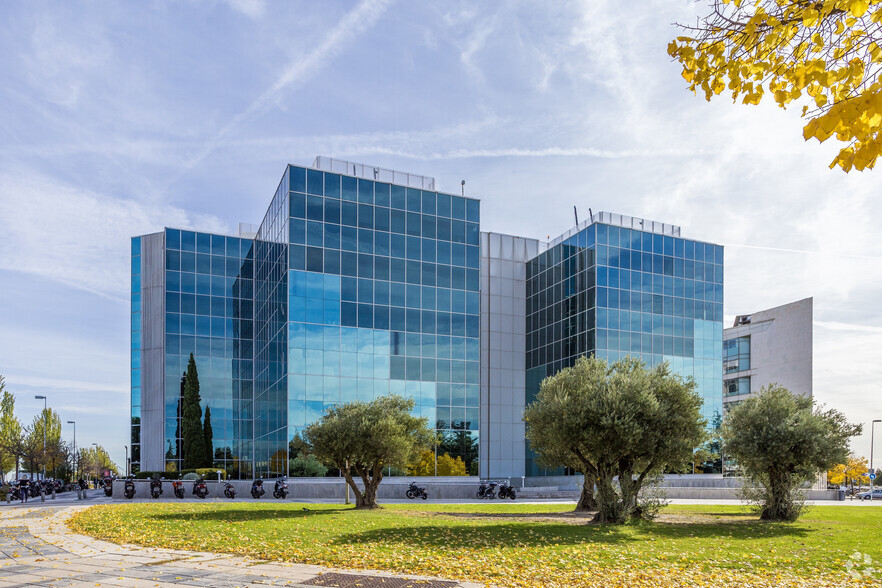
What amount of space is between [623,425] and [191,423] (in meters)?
40.8

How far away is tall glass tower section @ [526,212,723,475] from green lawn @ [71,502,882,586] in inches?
1188

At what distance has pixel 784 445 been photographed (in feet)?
74.9

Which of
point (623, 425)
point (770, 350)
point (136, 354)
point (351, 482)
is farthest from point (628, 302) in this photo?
point (770, 350)

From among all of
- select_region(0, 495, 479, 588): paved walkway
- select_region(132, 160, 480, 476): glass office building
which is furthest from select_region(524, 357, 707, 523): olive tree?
select_region(132, 160, 480, 476): glass office building

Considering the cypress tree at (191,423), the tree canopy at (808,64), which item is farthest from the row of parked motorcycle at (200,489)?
the tree canopy at (808,64)

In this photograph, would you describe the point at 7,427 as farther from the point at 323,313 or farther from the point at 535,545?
the point at 535,545

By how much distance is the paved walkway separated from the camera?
1016cm

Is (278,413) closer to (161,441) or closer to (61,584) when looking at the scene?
(161,441)

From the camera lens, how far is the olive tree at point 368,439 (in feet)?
87.8

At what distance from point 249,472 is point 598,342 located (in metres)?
27.4

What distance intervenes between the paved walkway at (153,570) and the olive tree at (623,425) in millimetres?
9990

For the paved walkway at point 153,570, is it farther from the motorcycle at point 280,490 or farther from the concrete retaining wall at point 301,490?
the concrete retaining wall at point 301,490

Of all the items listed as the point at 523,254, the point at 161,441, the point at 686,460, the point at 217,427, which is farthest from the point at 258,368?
the point at 686,460

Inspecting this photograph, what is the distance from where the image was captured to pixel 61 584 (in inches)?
392
